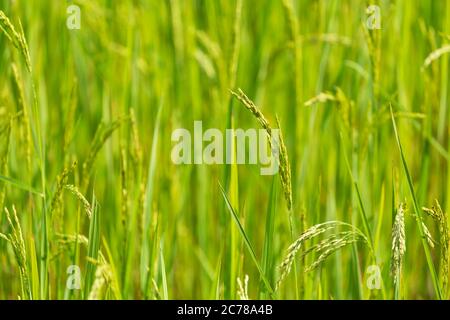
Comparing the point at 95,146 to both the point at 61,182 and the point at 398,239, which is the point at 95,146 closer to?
the point at 61,182

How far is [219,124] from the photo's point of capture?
193 cm

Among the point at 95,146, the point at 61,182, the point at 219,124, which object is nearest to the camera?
the point at 61,182

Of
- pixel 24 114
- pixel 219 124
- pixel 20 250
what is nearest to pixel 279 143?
pixel 20 250

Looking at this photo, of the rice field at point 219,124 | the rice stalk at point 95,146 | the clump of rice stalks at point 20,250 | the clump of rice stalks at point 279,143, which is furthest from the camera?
the rice field at point 219,124

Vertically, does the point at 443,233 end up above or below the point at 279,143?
below

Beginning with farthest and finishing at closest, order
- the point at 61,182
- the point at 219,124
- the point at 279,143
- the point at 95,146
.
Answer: the point at 219,124, the point at 95,146, the point at 61,182, the point at 279,143

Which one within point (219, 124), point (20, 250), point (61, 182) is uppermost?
point (219, 124)

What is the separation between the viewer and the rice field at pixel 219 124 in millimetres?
→ 1586

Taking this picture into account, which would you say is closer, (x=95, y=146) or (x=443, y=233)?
(x=443, y=233)

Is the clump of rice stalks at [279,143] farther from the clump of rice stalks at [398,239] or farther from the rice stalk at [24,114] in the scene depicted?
the rice stalk at [24,114]

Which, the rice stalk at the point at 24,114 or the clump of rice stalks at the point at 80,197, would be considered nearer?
the clump of rice stalks at the point at 80,197

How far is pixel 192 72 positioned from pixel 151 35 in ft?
0.67

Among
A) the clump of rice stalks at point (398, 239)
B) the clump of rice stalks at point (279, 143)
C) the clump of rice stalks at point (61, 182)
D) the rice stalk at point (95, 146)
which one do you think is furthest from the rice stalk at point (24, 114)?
the clump of rice stalks at point (398, 239)
